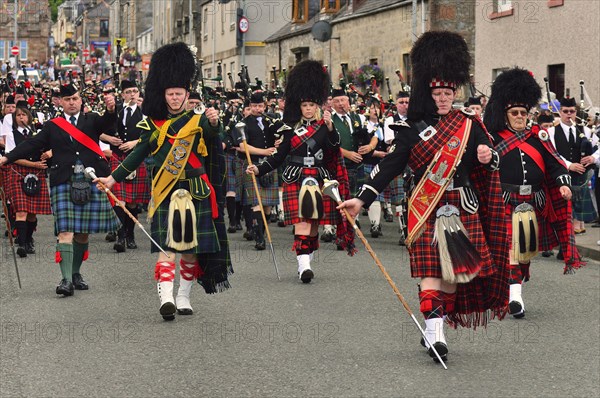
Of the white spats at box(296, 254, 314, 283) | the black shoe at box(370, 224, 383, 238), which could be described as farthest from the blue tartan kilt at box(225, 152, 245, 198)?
the white spats at box(296, 254, 314, 283)

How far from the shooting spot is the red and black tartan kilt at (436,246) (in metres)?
7.14

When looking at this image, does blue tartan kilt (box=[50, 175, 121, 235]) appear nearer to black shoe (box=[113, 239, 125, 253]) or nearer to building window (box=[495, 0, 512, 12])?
black shoe (box=[113, 239, 125, 253])

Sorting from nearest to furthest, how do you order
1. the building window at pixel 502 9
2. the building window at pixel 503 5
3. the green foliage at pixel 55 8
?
the building window at pixel 502 9 < the building window at pixel 503 5 < the green foliage at pixel 55 8

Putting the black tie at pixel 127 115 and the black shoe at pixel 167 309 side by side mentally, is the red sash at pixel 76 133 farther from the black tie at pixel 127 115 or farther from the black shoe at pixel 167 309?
the black tie at pixel 127 115

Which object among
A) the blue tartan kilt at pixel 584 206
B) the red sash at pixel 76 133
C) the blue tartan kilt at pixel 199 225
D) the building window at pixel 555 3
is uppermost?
Result: the building window at pixel 555 3

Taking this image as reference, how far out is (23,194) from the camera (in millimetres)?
13305

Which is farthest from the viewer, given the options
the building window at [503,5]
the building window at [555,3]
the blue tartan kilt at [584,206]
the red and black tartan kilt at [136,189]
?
the building window at [503,5]

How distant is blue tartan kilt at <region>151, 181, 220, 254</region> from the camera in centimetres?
859

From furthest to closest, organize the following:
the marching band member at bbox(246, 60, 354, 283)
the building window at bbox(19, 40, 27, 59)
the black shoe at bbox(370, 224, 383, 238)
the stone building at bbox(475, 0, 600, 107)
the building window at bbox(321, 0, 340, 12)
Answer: the building window at bbox(19, 40, 27, 59), the building window at bbox(321, 0, 340, 12), the stone building at bbox(475, 0, 600, 107), the black shoe at bbox(370, 224, 383, 238), the marching band member at bbox(246, 60, 354, 283)

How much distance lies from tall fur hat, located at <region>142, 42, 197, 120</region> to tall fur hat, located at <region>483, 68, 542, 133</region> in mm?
2272

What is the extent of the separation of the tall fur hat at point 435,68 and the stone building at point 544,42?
12.9 m

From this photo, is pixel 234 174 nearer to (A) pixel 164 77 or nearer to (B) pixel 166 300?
(A) pixel 164 77

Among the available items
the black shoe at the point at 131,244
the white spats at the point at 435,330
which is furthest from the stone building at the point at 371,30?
the white spats at the point at 435,330

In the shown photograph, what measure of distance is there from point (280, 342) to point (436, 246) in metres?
1.31
